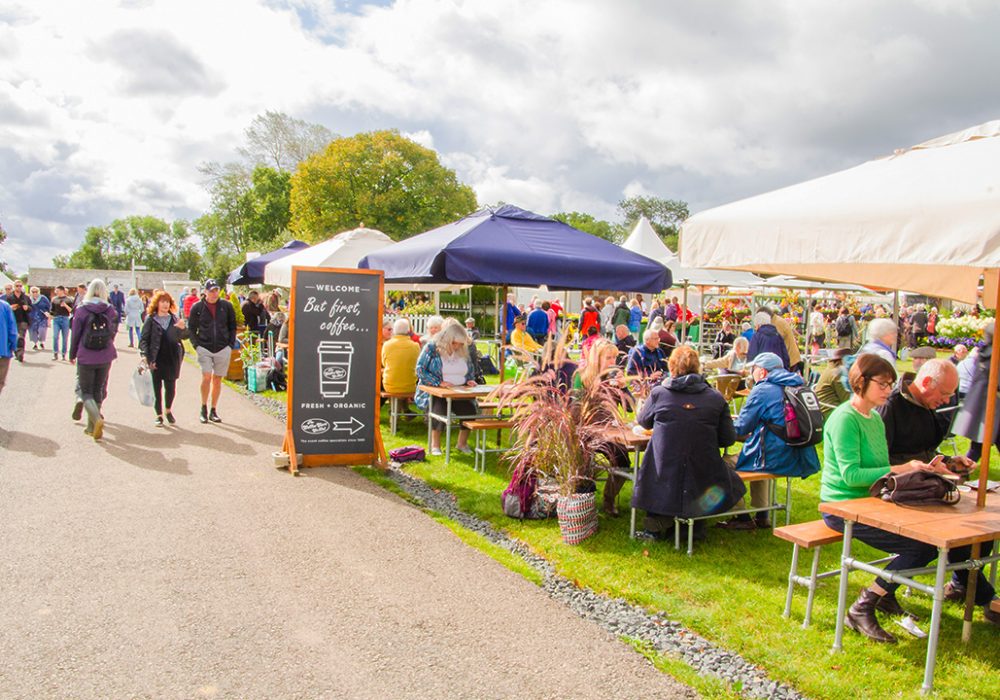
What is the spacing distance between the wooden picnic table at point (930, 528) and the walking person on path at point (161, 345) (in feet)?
26.2

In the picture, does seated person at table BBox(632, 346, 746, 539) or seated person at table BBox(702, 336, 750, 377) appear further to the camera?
seated person at table BBox(702, 336, 750, 377)

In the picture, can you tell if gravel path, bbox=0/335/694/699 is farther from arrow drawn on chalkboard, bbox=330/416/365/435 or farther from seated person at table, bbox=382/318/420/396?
seated person at table, bbox=382/318/420/396

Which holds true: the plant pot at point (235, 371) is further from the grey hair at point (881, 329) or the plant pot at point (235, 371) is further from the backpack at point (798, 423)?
the backpack at point (798, 423)

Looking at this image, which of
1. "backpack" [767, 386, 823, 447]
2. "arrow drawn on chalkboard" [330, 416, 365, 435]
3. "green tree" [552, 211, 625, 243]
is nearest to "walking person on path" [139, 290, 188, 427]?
"arrow drawn on chalkboard" [330, 416, 365, 435]

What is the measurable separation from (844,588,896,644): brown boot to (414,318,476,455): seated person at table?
4.88 metres

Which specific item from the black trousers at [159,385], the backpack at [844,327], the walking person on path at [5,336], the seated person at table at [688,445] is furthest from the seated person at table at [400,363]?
the backpack at [844,327]

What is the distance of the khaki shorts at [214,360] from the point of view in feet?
31.3

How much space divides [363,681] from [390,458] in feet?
15.1

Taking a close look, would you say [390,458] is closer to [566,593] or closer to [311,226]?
[566,593]

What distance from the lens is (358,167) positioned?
47.1 m

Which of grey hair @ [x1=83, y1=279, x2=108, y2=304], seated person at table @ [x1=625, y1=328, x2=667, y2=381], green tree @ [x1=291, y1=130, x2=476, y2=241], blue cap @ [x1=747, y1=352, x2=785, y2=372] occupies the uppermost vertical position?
green tree @ [x1=291, y1=130, x2=476, y2=241]

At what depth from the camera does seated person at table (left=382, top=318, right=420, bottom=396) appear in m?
9.05

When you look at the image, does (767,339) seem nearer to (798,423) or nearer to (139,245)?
(798,423)

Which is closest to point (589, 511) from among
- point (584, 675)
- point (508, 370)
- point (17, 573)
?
point (584, 675)
